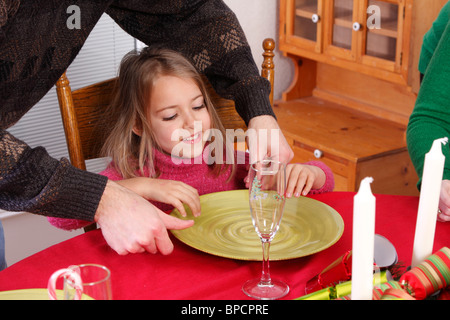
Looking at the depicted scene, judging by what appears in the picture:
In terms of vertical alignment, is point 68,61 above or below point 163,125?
above

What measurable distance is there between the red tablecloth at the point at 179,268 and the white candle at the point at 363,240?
258 mm

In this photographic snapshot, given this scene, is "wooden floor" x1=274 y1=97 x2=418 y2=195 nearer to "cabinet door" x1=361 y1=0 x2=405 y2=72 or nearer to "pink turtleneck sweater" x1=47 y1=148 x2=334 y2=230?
"cabinet door" x1=361 y1=0 x2=405 y2=72

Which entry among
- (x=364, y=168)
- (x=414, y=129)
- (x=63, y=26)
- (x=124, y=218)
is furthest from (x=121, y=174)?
(x=364, y=168)

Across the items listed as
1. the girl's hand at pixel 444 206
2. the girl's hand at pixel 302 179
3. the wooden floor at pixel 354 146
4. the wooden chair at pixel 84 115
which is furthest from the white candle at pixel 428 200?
the wooden floor at pixel 354 146

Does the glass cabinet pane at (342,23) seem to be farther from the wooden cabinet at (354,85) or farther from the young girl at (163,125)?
the young girl at (163,125)

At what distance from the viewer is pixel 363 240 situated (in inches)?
25.7

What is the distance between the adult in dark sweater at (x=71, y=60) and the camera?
3.36 ft

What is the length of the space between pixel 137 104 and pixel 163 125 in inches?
3.5

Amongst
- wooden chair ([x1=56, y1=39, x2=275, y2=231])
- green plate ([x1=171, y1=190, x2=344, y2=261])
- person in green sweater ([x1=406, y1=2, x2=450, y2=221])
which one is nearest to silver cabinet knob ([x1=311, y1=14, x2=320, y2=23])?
wooden chair ([x1=56, y1=39, x2=275, y2=231])

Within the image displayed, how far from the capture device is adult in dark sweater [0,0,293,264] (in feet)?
3.36

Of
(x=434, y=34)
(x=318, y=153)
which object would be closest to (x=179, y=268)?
(x=434, y=34)

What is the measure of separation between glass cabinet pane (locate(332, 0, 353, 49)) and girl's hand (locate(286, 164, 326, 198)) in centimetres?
Answer: 139

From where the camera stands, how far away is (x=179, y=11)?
4.87 feet

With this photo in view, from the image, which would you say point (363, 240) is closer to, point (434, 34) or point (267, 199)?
point (267, 199)
